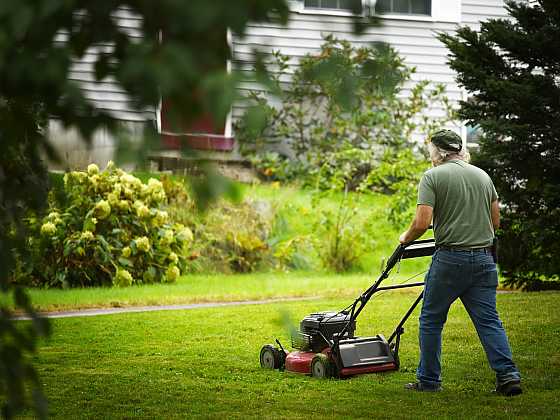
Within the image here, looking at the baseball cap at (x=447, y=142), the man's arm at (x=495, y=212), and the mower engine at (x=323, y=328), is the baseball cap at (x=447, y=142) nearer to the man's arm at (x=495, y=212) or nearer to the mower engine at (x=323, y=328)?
the man's arm at (x=495, y=212)

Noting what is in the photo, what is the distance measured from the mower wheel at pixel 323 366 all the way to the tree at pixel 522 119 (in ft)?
12.3

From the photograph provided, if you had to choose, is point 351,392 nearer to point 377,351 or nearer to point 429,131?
point 377,351

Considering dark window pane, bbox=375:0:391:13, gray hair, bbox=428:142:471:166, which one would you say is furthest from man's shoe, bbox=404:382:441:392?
dark window pane, bbox=375:0:391:13

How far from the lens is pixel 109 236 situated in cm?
1189

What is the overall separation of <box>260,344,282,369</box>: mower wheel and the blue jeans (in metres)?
1.36

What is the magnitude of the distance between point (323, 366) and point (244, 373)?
2.04 ft

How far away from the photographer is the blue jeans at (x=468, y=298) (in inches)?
234

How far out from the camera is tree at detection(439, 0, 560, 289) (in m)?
9.91

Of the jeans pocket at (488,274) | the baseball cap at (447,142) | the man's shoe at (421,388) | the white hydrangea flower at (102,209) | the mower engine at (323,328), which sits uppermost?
the baseball cap at (447,142)

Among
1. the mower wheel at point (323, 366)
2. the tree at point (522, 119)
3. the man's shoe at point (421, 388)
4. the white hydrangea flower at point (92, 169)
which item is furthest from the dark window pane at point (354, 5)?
the white hydrangea flower at point (92, 169)

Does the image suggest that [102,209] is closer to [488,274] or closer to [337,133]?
[337,133]

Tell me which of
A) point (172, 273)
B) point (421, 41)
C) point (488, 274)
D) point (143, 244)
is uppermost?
point (421, 41)

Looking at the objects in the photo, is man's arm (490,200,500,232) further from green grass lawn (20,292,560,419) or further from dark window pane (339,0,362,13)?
dark window pane (339,0,362,13)

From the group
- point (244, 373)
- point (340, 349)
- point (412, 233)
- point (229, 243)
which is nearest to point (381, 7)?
point (412, 233)
